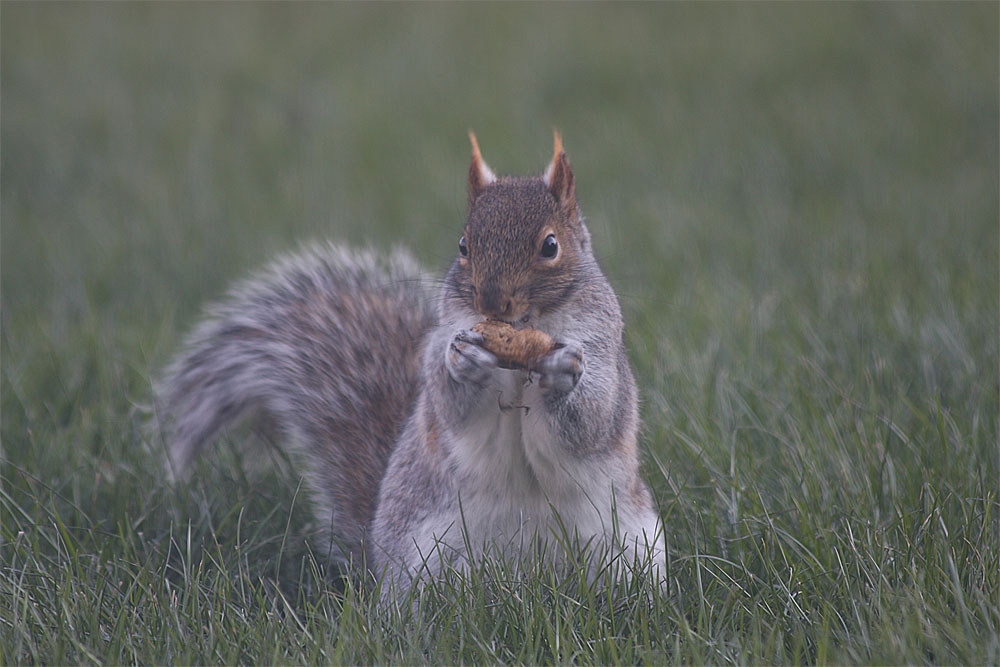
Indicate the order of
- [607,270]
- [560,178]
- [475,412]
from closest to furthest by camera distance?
[475,412] → [560,178] → [607,270]

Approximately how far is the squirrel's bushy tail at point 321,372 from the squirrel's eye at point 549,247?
0.46 metres

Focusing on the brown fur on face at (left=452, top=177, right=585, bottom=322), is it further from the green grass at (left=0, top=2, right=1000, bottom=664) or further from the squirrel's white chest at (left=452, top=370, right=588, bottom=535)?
the green grass at (left=0, top=2, right=1000, bottom=664)

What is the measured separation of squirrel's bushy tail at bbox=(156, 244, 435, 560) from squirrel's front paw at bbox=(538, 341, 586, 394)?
0.57 meters

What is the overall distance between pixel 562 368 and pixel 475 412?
19 centimetres

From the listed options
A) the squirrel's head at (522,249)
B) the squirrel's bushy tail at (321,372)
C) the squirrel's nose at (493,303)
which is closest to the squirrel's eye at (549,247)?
the squirrel's head at (522,249)

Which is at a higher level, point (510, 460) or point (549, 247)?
point (549, 247)

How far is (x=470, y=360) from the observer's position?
1421 mm

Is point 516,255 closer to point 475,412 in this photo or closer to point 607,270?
point 475,412

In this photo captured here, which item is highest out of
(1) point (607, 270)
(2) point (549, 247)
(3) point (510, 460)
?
(2) point (549, 247)

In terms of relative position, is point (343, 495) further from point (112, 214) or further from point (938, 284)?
point (112, 214)

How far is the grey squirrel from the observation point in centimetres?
151

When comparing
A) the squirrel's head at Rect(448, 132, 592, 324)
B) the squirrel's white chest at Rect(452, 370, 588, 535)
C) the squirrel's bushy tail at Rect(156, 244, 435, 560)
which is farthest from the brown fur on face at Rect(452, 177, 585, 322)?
the squirrel's bushy tail at Rect(156, 244, 435, 560)

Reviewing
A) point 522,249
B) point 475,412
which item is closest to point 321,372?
point 475,412

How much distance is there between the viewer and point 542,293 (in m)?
1.52
